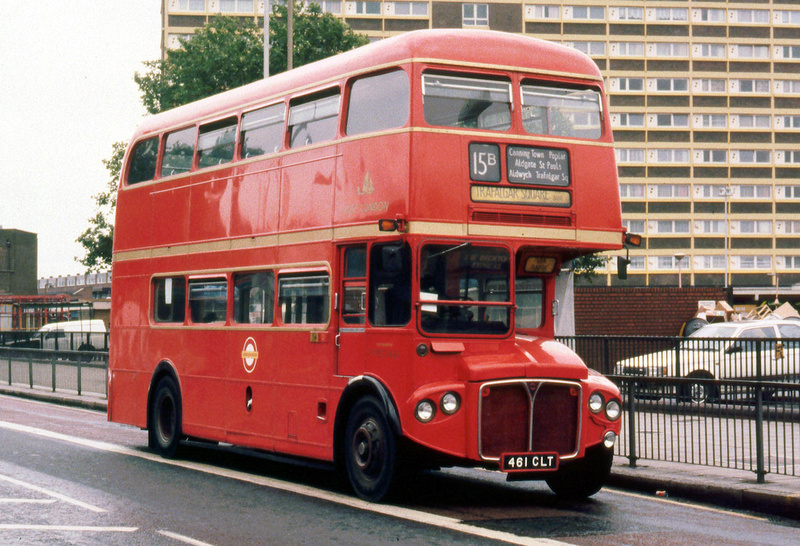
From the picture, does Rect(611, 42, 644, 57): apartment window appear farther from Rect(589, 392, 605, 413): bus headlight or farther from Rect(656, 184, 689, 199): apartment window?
Rect(589, 392, 605, 413): bus headlight

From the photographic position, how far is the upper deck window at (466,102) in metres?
9.80

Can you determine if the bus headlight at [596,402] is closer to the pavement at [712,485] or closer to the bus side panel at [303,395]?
the pavement at [712,485]

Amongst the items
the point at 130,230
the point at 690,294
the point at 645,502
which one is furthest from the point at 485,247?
the point at 690,294

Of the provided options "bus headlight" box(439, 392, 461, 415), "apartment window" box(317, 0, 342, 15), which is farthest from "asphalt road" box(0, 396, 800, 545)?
"apartment window" box(317, 0, 342, 15)

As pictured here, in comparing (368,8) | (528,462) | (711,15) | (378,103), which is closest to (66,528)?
(528,462)

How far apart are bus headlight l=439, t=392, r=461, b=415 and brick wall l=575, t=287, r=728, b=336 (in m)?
24.7

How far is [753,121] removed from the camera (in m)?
87.4

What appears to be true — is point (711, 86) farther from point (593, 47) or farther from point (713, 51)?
point (593, 47)

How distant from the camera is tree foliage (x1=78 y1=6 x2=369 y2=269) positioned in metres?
43.8

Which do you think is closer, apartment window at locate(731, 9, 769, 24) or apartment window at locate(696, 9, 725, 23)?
apartment window at locate(696, 9, 725, 23)

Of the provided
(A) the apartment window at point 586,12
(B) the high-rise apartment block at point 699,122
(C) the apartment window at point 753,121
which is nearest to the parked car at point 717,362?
(B) the high-rise apartment block at point 699,122

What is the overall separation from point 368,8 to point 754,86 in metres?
31.0

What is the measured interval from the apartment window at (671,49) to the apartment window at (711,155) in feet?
25.1

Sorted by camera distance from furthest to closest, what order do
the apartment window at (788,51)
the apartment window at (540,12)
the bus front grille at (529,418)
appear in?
the apartment window at (788,51) < the apartment window at (540,12) < the bus front grille at (529,418)
